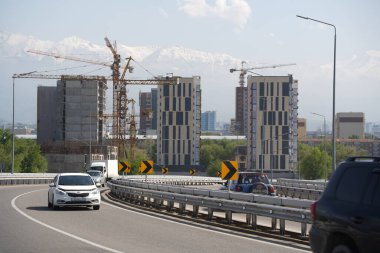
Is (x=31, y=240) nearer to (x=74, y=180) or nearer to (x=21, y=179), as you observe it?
(x=74, y=180)

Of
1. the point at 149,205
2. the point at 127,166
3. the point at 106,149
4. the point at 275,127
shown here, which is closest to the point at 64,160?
the point at 106,149

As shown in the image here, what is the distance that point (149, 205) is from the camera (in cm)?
3197

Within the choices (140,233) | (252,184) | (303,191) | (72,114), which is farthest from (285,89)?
(140,233)

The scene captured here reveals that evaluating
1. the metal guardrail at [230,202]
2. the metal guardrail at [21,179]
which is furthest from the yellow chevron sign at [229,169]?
the metal guardrail at [21,179]

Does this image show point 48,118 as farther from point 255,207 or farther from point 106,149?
point 255,207

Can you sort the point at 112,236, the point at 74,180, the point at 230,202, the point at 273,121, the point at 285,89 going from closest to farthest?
1. the point at 112,236
2. the point at 230,202
3. the point at 74,180
4. the point at 285,89
5. the point at 273,121

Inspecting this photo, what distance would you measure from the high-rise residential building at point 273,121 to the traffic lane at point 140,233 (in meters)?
154

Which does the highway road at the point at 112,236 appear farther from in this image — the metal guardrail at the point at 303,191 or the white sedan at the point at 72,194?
the metal guardrail at the point at 303,191

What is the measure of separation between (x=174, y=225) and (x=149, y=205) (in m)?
9.54

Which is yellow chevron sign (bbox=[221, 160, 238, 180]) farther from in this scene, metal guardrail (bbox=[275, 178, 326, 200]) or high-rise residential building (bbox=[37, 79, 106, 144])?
high-rise residential building (bbox=[37, 79, 106, 144])

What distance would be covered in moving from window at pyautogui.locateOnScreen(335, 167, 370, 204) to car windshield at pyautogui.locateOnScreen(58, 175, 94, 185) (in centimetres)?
2010

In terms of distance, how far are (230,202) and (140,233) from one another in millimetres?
3543

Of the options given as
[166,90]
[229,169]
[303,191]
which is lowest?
[303,191]

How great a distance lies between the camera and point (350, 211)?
1001cm
